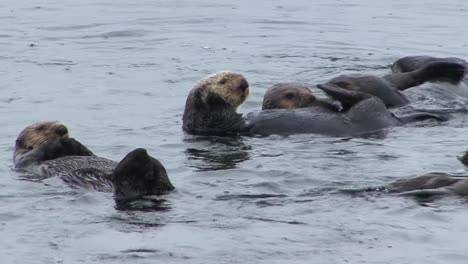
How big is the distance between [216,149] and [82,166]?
→ 1562 mm

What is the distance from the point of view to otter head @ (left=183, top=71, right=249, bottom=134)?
942 cm

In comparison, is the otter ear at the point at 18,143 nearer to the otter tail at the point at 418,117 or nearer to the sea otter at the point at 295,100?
the sea otter at the point at 295,100

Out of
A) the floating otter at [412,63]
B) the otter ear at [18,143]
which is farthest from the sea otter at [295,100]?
the otter ear at [18,143]

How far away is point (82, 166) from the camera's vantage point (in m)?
7.63

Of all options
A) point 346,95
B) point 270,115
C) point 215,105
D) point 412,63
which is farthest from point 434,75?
point 215,105

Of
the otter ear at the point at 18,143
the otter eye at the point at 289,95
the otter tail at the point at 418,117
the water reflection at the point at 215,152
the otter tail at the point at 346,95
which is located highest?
the otter tail at the point at 346,95

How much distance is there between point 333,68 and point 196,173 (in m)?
4.83

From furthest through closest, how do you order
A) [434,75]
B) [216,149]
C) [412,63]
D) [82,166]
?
[412,63], [434,75], [216,149], [82,166]

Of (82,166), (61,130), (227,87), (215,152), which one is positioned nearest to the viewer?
(82,166)

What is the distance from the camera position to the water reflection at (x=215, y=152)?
8.29 metres

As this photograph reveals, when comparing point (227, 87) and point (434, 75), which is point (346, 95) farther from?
point (434, 75)

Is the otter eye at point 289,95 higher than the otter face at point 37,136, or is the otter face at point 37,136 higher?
the otter eye at point 289,95

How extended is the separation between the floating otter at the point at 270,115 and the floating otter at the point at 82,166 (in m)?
1.41

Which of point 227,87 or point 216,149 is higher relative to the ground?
point 227,87
